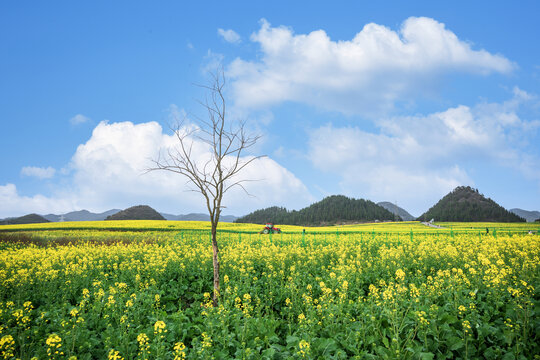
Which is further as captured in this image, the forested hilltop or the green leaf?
the forested hilltop

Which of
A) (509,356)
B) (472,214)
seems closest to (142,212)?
(472,214)

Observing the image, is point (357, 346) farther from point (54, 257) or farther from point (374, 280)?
point (54, 257)

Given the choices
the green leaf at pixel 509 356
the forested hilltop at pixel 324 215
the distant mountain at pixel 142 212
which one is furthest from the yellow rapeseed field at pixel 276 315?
the distant mountain at pixel 142 212

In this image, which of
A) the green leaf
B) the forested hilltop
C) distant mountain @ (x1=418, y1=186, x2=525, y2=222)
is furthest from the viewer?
the forested hilltop

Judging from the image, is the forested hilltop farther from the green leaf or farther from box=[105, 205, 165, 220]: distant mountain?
the green leaf

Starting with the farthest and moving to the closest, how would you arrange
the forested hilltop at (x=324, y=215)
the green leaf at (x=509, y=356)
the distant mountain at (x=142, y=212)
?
the distant mountain at (x=142, y=212) < the forested hilltop at (x=324, y=215) < the green leaf at (x=509, y=356)

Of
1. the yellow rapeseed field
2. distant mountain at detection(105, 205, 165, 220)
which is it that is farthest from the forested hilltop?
the yellow rapeseed field

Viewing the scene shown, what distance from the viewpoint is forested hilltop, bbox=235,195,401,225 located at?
145 metres

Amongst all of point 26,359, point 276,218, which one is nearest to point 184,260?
point 26,359

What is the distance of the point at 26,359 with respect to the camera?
5.17m

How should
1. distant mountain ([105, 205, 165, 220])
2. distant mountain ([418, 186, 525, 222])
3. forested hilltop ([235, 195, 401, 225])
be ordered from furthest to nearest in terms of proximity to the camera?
distant mountain ([105, 205, 165, 220]) < forested hilltop ([235, 195, 401, 225]) < distant mountain ([418, 186, 525, 222])

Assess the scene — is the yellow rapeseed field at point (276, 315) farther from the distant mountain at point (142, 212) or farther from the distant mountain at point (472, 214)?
the distant mountain at point (142, 212)

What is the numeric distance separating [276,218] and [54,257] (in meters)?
133

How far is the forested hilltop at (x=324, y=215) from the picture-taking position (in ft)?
476
